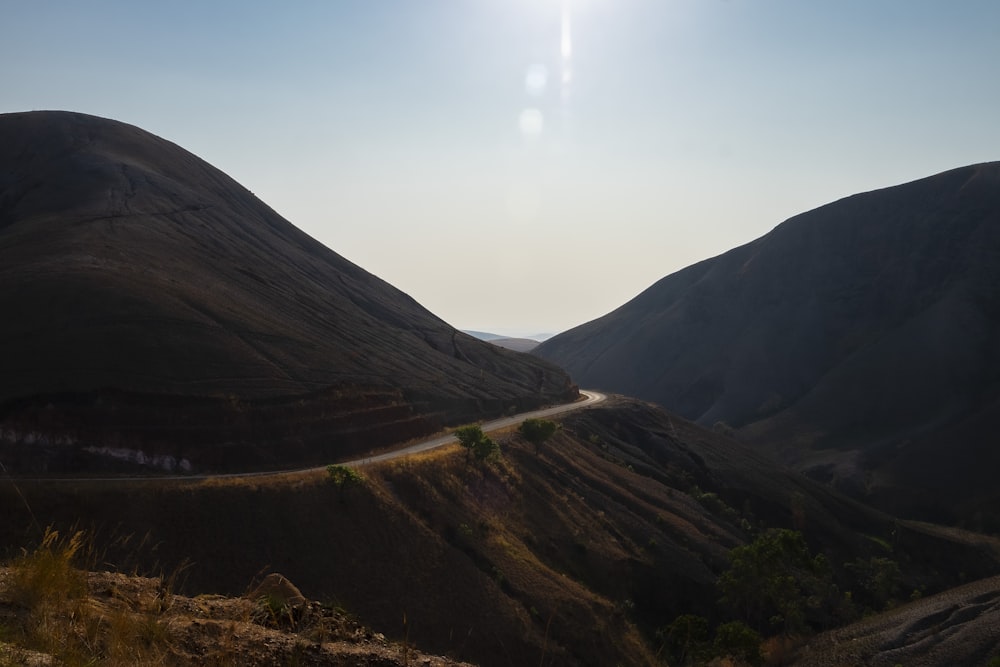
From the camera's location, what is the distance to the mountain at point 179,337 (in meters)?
45.0

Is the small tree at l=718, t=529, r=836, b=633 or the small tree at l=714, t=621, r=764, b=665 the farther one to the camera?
the small tree at l=718, t=529, r=836, b=633

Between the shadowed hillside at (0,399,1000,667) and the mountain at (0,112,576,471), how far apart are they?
710 cm

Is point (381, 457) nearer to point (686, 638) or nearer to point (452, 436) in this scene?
point (452, 436)

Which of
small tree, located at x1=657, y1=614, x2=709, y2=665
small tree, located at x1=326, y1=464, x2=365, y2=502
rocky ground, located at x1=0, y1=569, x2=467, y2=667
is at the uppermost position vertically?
rocky ground, located at x1=0, y1=569, x2=467, y2=667

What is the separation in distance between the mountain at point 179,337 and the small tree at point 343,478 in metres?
7.24

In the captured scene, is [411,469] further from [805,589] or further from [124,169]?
[124,169]

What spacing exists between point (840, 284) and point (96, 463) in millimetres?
168968

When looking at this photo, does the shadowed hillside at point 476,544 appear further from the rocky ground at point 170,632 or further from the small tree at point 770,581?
the rocky ground at point 170,632

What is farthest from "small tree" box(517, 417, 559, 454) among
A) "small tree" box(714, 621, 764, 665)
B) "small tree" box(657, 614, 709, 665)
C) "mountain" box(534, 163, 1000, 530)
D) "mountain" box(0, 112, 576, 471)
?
"mountain" box(534, 163, 1000, 530)

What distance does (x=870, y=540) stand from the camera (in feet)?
260

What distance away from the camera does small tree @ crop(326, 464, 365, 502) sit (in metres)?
42.2

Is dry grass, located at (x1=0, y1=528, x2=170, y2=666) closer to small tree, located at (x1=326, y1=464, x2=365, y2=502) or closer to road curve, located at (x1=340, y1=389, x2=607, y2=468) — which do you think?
small tree, located at (x1=326, y1=464, x2=365, y2=502)

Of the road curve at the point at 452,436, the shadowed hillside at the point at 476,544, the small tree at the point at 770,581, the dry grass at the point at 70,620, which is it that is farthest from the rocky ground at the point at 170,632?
the small tree at the point at 770,581

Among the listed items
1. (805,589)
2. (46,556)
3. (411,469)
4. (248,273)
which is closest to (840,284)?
(805,589)
